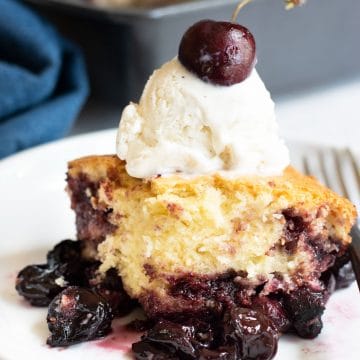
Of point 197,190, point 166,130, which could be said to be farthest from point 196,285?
point 166,130

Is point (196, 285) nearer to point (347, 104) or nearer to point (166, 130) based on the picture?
point (166, 130)

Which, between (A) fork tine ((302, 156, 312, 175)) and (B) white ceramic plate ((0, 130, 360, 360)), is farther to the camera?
(A) fork tine ((302, 156, 312, 175))

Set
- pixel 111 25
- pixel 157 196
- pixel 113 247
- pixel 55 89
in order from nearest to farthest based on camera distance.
A: pixel 157 196, pixel 113 247, pixel 111 25, pixel 55 89

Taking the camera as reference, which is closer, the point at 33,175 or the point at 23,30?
the point at 33,175

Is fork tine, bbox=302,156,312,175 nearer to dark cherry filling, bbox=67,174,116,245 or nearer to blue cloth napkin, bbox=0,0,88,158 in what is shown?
dark cherry filling, bbox=67,174,116,245

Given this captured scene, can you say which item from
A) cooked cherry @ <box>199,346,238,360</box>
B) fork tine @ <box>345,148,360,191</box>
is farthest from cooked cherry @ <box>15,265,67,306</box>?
fork tine @ <box>345,148,360,191</box>

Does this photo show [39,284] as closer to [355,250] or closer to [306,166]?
[355,250]
